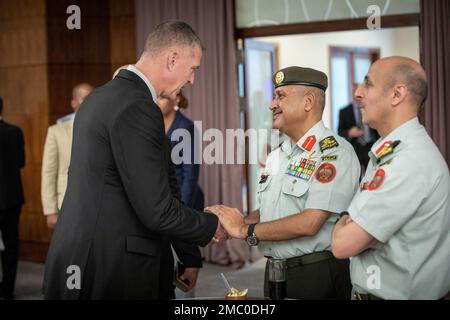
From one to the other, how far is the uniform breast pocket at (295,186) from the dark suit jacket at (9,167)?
326cm

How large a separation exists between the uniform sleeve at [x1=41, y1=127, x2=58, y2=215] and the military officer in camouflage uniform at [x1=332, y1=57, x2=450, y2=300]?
311 cm

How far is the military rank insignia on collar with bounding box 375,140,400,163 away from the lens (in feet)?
6.38

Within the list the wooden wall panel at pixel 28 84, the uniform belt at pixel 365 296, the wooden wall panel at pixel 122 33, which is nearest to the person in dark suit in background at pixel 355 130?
the wooden wall panel at pixel 122 33

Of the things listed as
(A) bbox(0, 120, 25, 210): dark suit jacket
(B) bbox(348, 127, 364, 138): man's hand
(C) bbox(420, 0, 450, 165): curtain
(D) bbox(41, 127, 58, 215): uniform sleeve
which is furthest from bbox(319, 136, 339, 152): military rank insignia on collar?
(B) bbox(348, 127, 364, 138): man's hand

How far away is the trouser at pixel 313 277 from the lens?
2.46 meters

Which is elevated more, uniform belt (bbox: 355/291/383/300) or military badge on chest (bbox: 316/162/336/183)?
military badge on chest (bbox: 316/162/336/183)

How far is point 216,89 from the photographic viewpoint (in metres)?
6.39

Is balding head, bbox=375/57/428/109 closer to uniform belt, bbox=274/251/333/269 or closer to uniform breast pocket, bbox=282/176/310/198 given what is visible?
uniform breast pocket, bbox=282/176/310/198

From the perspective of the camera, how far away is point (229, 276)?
607 centimetres

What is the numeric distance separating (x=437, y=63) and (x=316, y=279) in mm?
3396

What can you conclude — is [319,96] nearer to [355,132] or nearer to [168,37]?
[168,37]

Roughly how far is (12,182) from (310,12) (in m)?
2.94
